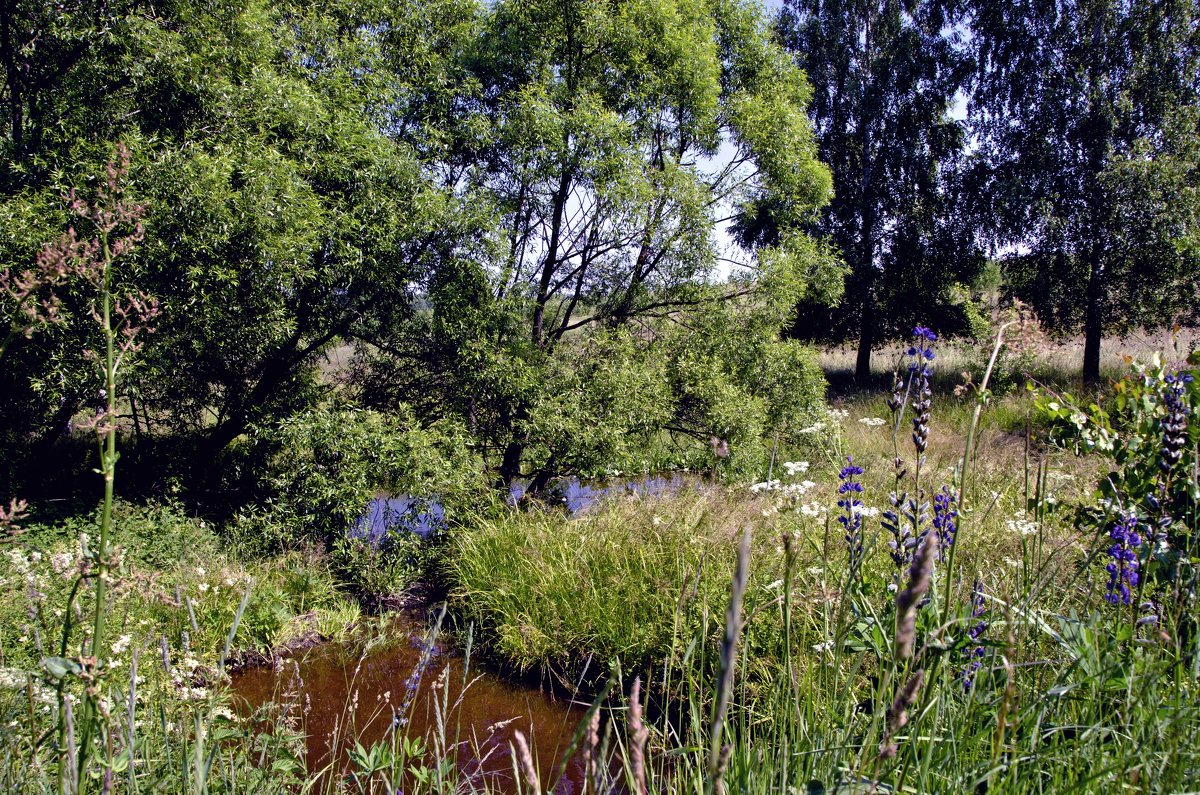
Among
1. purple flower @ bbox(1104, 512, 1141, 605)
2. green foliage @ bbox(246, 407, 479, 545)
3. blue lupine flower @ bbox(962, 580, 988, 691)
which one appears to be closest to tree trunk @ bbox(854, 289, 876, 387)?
green foliage @ bbox(246, 407, 479, 545)

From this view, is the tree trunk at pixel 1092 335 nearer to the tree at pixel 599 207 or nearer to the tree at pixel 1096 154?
the tree at pixel 1096 154

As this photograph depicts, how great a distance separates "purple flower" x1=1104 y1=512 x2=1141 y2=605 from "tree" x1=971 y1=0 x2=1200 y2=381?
14198 millimetres

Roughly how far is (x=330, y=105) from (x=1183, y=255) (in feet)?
49.2

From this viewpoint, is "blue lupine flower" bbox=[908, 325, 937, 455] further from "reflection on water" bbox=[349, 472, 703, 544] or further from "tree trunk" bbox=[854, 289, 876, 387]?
"tree trunk" bbox=[854, 289, 876, 387]

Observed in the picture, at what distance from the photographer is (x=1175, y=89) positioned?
13.9m

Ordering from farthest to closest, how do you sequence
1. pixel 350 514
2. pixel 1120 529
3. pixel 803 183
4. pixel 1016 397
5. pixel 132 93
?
pixel 1016 397
pixel 803 183
pixel 350 514
pixel 132 93
pixel 1120 529

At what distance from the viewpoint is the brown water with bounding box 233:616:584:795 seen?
14.6 ft

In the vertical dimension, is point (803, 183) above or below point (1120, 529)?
above

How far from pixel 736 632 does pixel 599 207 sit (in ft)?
26.0

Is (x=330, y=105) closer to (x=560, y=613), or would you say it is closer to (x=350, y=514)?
(x=350, y=514)

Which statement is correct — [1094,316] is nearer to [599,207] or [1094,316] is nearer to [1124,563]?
[599,207]

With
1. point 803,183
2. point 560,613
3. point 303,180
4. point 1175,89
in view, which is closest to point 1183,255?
point 1175,89

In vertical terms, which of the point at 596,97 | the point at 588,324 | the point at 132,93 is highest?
the point at 596,97

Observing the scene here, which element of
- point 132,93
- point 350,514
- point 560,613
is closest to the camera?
point 560,613
